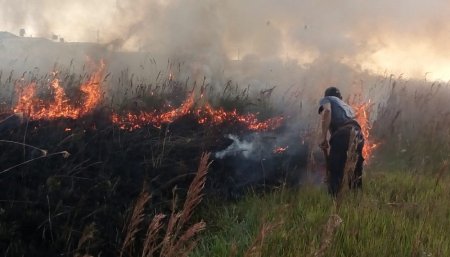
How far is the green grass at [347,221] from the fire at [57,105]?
2.44 m

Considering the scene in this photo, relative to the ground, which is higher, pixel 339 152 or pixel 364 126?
pixel 364 126

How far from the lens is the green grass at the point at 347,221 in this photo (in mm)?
3512

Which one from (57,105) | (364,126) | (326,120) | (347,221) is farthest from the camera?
(364,126)

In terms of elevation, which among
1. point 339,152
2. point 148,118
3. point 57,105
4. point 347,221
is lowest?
point 347,221

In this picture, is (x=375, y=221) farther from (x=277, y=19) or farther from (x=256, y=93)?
(x=277, y=19)

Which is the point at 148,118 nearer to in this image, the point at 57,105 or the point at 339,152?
the point at 57,105

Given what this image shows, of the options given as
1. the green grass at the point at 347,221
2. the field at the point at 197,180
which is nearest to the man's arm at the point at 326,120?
the field at the point at 197,180

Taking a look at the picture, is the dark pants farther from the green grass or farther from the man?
the green grass

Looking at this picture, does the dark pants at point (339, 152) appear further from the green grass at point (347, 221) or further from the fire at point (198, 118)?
the fire at point (198, 118)

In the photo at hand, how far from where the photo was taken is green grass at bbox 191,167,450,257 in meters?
3.51

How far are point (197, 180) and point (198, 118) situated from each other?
498cm

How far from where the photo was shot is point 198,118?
7469 millimetres

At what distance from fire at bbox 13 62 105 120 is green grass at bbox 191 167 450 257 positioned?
2.44m

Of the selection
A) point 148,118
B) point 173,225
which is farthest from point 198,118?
point 173,225
